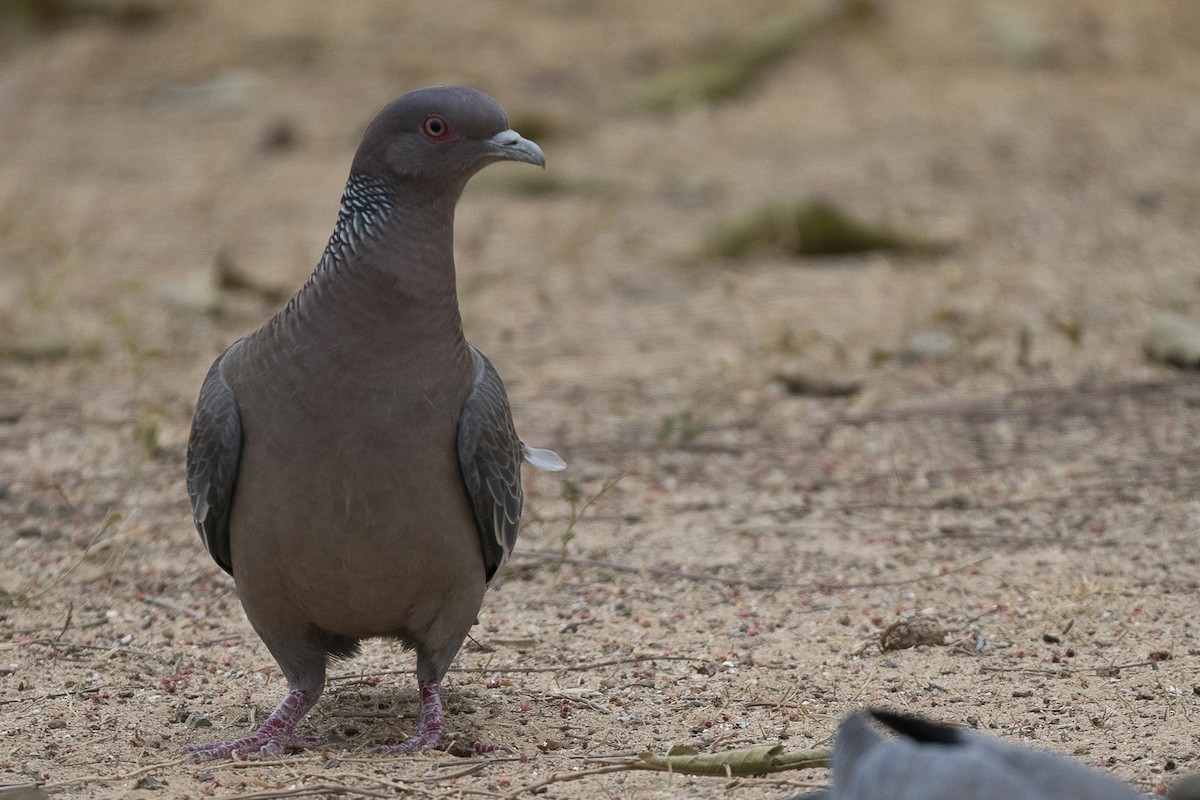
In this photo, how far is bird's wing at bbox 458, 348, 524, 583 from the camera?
13.7 ft

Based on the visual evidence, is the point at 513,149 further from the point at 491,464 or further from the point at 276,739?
the point at 276,739

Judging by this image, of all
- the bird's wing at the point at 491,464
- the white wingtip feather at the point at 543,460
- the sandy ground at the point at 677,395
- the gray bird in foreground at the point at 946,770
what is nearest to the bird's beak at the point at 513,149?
the bird's wing at the point at 491,464

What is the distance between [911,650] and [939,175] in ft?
23.7

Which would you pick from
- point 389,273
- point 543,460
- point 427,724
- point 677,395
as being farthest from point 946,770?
point 677,395

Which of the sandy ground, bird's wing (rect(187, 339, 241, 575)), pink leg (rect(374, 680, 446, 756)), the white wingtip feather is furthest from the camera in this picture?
the white wingtip feather

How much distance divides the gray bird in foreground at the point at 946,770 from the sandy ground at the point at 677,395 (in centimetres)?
77

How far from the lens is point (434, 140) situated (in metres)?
4.24

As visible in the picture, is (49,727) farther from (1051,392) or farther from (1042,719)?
(1051,392)

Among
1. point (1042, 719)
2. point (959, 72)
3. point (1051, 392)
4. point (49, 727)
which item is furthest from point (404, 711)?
point (959, 72)

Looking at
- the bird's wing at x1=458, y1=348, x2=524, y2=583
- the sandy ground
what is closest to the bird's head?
the bird's wing at x1=458, y1=348, x2=524, y2=583

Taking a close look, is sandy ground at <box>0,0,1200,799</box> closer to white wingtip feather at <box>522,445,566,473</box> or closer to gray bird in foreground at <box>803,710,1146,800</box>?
white wingtip feather at <box>522,445,566,473</box>

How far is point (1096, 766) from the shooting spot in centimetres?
400

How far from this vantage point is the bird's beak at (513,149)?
4285 millimetres

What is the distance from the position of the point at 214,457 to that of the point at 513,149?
45.1 inches
